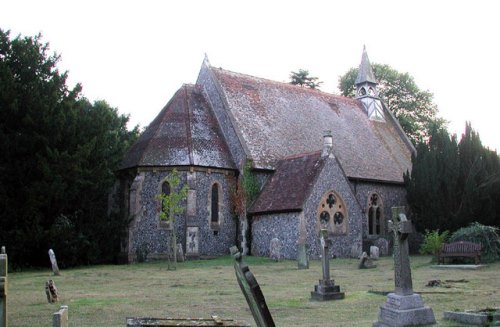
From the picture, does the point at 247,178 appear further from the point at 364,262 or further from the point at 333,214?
the point at 364,262

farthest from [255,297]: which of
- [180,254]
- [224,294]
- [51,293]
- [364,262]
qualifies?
[180,254]

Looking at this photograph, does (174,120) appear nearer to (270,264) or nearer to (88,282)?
(270,264)

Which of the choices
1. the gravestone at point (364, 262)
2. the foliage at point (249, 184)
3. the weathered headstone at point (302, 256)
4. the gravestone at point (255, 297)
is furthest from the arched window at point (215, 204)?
the gravestone at point (255, 297)

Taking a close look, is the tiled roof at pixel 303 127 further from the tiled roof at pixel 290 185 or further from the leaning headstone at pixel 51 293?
the leaning headstone at pixel 51 293

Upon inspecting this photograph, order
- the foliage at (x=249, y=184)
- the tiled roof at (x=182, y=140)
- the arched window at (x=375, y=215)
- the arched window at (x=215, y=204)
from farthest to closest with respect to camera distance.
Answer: the arched window at (x=375, y=215) → the foliage at (x=249, y=184) → the arched window at (x=215, y=204) → the tiled roof at (x=182, y=140)

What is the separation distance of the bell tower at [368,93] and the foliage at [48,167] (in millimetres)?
19079

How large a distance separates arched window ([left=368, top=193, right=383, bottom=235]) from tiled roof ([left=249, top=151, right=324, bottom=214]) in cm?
594

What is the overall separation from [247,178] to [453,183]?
10.2m

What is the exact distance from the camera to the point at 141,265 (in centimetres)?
2322

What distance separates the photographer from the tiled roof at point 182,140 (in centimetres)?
2565

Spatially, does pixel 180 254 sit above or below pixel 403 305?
above

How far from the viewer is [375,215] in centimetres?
3033

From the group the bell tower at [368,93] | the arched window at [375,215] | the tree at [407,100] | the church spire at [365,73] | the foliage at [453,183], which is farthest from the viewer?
the tree at [407,100]

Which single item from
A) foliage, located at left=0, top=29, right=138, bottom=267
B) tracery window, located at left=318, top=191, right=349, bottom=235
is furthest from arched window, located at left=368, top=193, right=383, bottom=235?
foliage, located at left=0, top=29, right=138, bottom=267
